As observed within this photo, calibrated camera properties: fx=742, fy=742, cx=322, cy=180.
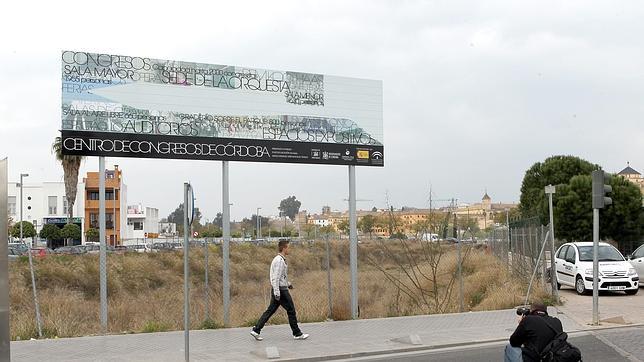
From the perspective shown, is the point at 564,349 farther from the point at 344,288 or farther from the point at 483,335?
the point at 344,288

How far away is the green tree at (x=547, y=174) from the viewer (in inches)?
2334

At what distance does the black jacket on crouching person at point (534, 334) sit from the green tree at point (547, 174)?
52855 millimetres

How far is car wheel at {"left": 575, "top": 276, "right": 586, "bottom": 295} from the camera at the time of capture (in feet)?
69.3

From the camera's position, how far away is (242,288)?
25781 millimetres

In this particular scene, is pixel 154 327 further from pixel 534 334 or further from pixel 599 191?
pixel 599 191

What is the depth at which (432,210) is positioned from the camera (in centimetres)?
1988

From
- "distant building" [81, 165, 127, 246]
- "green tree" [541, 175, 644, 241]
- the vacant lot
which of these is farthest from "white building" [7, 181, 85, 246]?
"green tree" [541, 175, 644, 241]

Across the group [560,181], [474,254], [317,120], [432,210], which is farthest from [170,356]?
[560,181]

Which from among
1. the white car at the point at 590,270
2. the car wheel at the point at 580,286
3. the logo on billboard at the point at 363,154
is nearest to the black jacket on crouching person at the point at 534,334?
the logo on billboard at the point at 363,154

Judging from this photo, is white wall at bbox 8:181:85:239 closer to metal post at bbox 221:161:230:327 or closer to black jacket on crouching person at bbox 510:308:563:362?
metal post at bbox 221:161:230:327

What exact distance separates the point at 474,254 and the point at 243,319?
59.2 ft

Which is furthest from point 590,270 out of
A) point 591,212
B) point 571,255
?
point 591,212

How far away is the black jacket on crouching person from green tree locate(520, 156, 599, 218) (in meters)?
52.9

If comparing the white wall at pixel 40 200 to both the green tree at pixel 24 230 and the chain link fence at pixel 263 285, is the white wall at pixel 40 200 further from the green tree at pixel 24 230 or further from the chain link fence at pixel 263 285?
the chain link fence at pixel 263 285
